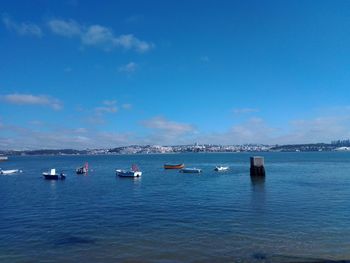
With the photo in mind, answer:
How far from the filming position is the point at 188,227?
3008 cm

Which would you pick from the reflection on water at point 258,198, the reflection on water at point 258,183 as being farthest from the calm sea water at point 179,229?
the reflection on water at point 258,183

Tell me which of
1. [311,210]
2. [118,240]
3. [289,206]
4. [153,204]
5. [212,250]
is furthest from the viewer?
[153,204]

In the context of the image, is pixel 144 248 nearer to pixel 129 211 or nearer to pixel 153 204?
pixel 129 211

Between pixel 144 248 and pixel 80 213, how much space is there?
16596mm

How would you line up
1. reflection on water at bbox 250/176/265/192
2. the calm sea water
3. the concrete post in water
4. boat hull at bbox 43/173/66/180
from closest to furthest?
the calm sea water → reflection on water at bbox 250/176/265/192 → the concrete post in water → boat hull at bbox 43/173/66/180

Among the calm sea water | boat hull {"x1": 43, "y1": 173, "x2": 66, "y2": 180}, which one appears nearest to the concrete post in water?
the calm sea water

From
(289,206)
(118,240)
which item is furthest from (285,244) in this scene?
(289,206)

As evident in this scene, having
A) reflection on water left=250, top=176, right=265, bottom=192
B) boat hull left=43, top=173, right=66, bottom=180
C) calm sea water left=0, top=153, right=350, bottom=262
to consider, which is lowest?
calm sea water left=0, top=153, right=350, bottom=262

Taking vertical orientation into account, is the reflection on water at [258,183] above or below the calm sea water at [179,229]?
above

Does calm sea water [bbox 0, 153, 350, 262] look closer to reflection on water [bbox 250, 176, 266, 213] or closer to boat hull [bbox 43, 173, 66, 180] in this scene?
reflection on water [bbox 250, 176, 266, 213]

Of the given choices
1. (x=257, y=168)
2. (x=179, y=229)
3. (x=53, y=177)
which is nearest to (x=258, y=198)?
(x=179, y=229)

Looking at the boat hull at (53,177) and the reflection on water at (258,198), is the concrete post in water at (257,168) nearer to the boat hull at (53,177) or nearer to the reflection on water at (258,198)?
the reflection on water at (258,198)

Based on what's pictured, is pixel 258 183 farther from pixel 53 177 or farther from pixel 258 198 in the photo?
pixel 53 177

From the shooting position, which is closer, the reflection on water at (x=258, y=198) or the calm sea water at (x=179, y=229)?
the calm sea water at (x=179, y=229)
